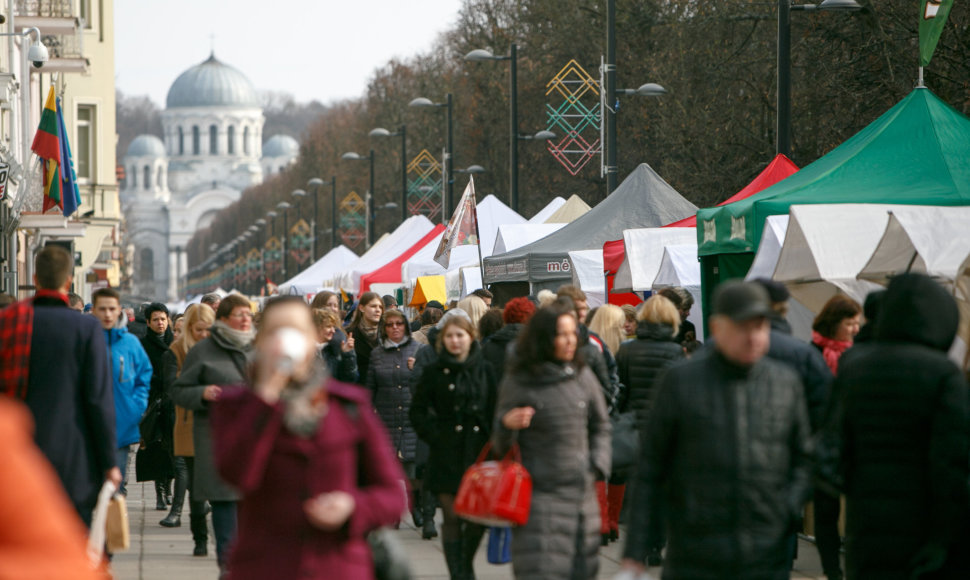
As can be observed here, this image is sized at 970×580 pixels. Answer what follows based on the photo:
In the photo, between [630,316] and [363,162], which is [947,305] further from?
[363,162]

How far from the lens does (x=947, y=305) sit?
5.39 meters

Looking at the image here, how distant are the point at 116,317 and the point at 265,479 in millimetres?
5737

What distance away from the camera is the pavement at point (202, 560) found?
9367 mm

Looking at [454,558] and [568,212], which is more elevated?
[568,212]

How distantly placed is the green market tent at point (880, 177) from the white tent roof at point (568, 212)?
437 inches

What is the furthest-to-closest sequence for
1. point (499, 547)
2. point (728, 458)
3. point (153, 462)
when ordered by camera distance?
point (153, 462) < point (499, 547) < point (728, 458)

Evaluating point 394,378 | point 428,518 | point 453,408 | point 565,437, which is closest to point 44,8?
point 394,378

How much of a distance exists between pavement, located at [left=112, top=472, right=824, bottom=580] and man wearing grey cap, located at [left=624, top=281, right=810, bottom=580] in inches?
156

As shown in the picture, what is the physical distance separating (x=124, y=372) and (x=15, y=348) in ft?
9.18

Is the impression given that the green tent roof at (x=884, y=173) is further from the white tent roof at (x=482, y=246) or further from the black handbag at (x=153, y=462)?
the white tent roof at (x=482, y=246)

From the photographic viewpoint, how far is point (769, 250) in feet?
39.7

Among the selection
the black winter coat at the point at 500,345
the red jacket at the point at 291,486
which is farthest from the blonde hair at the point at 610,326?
the red jacket at the point at 291,486

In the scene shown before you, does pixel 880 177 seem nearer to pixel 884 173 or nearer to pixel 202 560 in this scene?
pixel 884 173

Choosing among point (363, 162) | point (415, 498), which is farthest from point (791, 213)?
point (363, 162)
